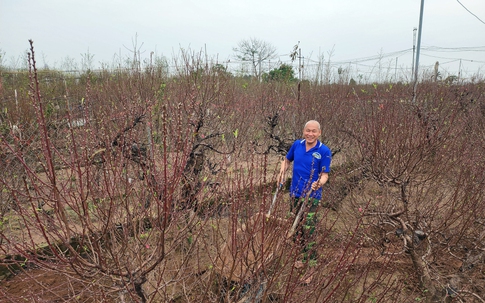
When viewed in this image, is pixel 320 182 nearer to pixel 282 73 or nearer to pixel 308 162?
pixel 308 162

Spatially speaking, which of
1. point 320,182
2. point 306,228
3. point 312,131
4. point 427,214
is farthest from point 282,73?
point 306,228

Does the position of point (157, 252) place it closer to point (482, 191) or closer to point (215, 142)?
point (482, 191)

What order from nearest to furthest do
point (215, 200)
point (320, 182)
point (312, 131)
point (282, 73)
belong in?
1. point (215, 200)
2. point (320, 182)
3. point (312, 131)
4. point (282, 73)

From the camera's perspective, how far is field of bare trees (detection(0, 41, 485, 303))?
4.74 feet

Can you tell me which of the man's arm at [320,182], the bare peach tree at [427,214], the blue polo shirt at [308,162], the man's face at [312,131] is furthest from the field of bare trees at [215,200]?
the man's face at [312,131]

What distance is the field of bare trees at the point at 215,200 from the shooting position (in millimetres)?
1445

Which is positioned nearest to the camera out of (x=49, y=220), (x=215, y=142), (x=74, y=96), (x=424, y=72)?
(x=49, y=220)

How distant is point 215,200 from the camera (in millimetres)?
2281

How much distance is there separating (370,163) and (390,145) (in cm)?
31

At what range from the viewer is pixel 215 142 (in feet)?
19.4

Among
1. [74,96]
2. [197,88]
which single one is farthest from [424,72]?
[74,96]

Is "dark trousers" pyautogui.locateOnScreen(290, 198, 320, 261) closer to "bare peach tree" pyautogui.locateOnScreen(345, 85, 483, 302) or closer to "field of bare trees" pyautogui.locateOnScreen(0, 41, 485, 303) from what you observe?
"field of bare trees" pyautogui.locateOnScreen(0, 41, 485, 303)

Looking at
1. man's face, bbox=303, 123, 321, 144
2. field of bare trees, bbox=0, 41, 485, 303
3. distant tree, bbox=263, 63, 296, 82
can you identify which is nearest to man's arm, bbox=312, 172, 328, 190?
field of bare trees, bbox=0, 41, 485, 303

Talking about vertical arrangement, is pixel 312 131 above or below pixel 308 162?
above
